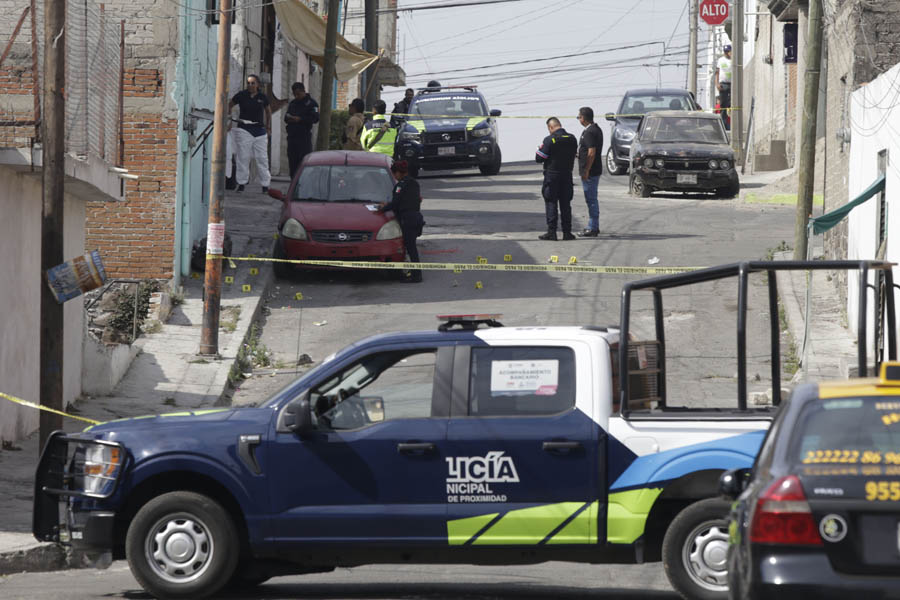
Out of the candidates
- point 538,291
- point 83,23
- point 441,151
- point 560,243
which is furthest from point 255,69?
point 83,23

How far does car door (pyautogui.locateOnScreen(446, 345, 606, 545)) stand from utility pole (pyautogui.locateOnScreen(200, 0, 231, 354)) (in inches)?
405

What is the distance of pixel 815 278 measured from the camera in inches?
839

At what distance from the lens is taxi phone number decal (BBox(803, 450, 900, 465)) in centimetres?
540

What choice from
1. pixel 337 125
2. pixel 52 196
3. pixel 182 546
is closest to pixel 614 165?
pixel 337 125

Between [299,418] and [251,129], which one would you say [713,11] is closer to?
[251,129]

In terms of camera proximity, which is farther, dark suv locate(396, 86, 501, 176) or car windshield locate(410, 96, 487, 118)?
car windshield locate(410, 96, 487, 118)

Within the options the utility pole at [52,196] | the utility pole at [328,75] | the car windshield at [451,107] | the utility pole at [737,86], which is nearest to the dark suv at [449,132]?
the car windshield at [451,107]

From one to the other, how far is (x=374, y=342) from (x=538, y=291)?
12670 mm

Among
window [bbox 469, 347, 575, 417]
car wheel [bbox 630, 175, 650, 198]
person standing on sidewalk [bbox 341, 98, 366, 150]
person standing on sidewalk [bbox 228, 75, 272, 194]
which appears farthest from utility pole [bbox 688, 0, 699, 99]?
window [bbox 469, 347, 575, 417]

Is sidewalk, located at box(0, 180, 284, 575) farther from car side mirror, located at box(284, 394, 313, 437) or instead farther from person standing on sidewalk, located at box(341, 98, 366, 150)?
person standing on sidewalk, located at box(341, 98, 366, 150)

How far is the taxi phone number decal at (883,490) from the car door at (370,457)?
300 centimetres

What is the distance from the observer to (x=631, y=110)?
1415 inches

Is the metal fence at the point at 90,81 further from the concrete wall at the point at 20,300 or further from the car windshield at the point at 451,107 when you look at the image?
the car windshield at the point at 451,107

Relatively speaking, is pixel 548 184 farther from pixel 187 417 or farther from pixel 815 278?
pixel 187 417
